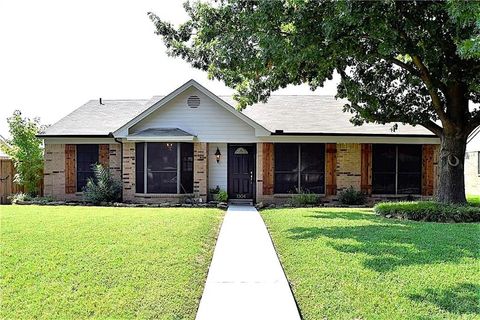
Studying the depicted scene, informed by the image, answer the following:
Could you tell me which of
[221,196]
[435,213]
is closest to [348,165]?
[221,196]

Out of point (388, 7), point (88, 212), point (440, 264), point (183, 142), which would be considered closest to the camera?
point (440, 264)

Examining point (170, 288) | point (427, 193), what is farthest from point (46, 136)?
point (427, 193)

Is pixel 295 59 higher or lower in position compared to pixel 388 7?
lower

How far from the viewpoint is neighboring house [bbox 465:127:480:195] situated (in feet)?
86.2

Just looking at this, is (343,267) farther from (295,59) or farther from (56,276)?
(295,59)

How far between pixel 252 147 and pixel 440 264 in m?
11.4

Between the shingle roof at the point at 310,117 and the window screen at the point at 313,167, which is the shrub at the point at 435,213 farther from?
the shingle roof at the point at 310,117

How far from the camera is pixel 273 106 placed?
2034 cm

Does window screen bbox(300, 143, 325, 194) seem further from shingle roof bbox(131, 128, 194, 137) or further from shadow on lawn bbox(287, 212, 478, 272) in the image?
shadow on lawn bbox(287, 212, 478, 272)

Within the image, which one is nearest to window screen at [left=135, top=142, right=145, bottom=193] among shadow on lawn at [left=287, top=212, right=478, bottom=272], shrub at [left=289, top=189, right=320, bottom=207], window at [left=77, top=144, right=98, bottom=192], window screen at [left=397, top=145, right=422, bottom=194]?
window at [left=77, top=144, right=98, bottom=192]

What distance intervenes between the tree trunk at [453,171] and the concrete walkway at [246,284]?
6.51 meters

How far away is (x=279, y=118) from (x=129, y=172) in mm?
6396

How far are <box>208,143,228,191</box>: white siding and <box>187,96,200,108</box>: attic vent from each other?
1632 millimetres

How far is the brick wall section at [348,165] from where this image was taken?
688 inches
